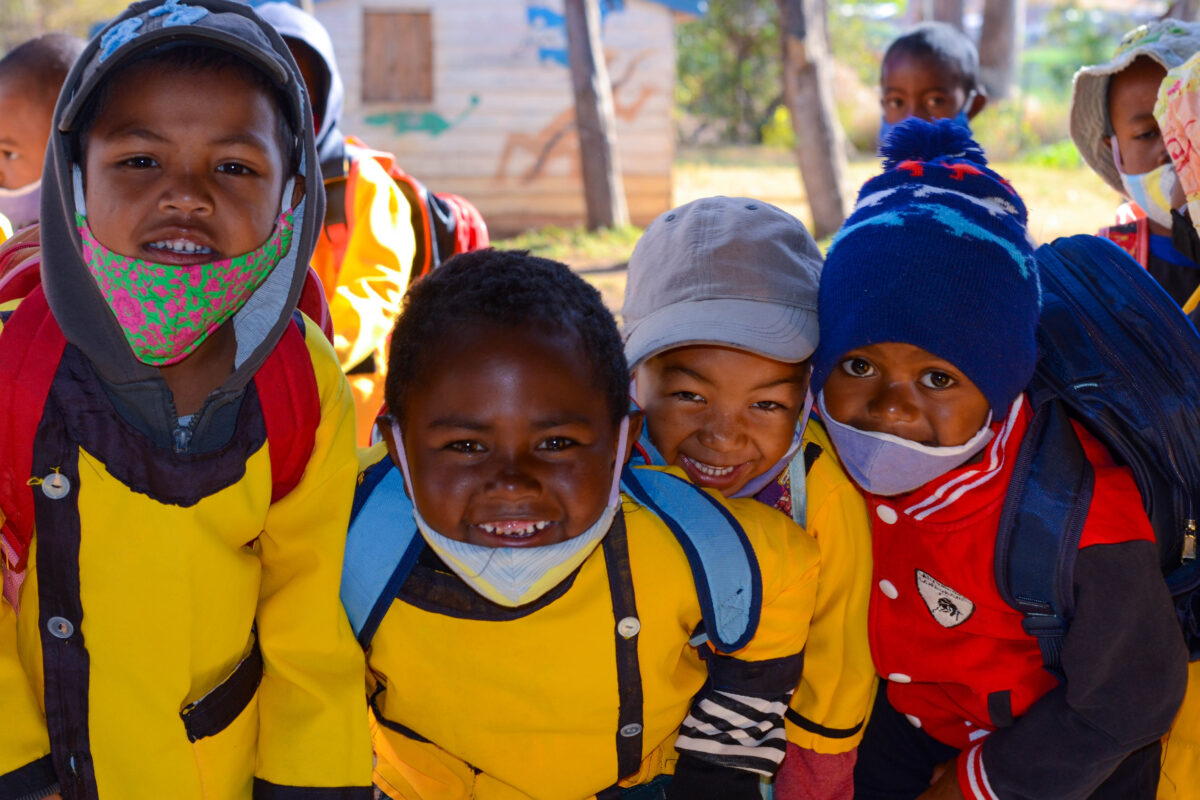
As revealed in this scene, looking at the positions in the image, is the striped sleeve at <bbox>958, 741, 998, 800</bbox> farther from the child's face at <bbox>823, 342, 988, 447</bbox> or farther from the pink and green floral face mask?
the pink and green floral face mask

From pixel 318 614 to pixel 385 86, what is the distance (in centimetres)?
1236

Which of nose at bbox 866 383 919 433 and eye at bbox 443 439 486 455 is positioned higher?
nose at bbox 866 383 919 433

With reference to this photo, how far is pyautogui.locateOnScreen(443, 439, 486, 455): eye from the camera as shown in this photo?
6.17 feet

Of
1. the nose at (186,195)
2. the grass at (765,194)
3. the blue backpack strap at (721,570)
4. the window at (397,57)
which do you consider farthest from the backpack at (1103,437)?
the window at (397,57)

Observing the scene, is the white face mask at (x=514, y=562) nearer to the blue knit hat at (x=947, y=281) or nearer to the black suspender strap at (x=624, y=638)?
the black suspender strap at (x=624, y=638)

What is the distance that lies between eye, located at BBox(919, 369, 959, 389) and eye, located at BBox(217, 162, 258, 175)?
50.2 inches

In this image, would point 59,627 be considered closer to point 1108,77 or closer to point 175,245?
point 175,245

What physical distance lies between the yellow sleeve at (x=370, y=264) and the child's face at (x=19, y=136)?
3.26ft

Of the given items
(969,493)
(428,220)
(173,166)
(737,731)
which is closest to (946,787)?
(737,731)

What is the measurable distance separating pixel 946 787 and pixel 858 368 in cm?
90

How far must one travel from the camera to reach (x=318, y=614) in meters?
1.88

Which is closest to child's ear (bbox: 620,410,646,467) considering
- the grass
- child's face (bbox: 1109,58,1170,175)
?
child's face (bbox: 1109,58,1170,175)

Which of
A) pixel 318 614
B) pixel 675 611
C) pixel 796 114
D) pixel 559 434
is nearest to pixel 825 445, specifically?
pixel 675 611

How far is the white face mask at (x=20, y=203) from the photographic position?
10.8 ft
